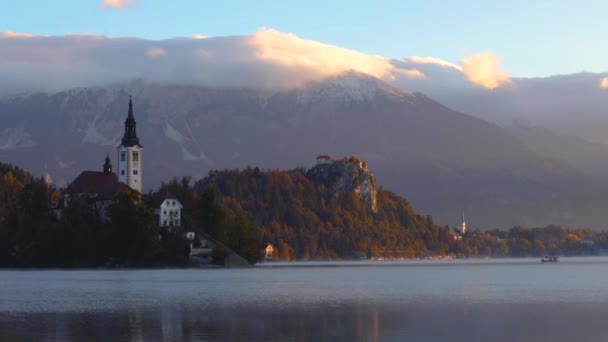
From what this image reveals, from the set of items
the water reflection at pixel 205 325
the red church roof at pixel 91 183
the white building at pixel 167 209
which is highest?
the red church roof at pixel 91 183

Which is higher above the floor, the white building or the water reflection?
the white building

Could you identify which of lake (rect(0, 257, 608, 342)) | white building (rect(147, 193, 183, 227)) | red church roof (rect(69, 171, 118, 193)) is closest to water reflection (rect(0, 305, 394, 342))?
lake (rect(0, 257, 608, 342))

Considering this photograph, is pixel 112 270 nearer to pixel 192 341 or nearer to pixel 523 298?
pixel 523 298

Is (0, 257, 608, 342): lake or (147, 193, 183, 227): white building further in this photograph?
(147, 193, 183, 227): white building

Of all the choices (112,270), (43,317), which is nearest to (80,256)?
(112,270)

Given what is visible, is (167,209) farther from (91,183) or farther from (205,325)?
(205,325)

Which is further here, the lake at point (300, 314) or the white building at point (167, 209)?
the white building at point (167, 209)

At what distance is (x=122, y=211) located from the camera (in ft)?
559

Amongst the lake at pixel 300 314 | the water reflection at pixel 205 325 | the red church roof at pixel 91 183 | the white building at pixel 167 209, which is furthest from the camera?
the red church roof at pixel 91 183


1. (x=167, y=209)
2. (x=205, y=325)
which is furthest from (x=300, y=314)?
(x=167, y=209)

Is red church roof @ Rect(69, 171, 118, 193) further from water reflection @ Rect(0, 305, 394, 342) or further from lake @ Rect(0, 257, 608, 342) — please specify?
water reflection @ Rect(0, 305, 394, 342)

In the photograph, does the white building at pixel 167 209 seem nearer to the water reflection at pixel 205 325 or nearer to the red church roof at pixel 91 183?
the red church roof at pixel 91 183

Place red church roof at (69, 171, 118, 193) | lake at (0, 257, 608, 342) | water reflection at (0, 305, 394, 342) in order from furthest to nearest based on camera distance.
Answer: red church roof at (69, 171, 118, 193), lake at (0, 257, 608, 342), water reflection at (0, 305, 394, 342)

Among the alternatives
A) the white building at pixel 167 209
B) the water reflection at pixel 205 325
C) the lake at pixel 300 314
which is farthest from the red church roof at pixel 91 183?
the water reflection at pixel 205 325
